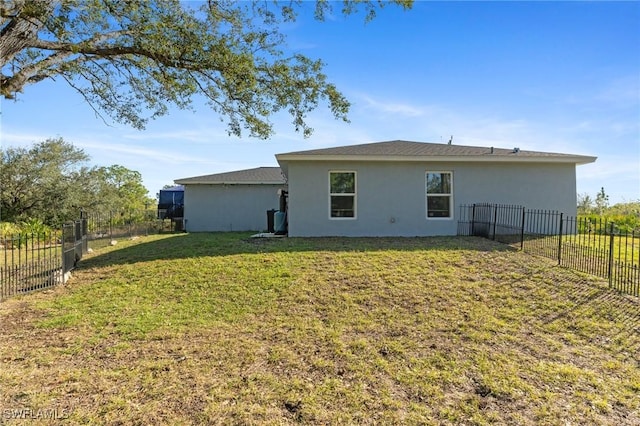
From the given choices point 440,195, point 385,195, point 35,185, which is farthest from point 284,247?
point 35,185

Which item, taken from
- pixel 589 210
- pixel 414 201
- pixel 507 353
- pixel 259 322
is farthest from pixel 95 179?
pixel 589 210

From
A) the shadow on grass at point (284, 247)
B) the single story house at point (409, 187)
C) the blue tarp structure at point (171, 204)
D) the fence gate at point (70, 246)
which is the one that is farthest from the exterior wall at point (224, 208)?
the fence gate at point (70, 246)

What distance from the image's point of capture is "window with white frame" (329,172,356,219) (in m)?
11.2

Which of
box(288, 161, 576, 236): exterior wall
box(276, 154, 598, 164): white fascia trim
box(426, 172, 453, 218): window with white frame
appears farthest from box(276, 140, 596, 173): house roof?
box(426, 172, 453, 218): window with white frame

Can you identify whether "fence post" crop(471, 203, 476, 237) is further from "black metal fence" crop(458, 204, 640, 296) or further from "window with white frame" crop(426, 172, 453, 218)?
"window with white frame" crop(426, 172, 453, 218)

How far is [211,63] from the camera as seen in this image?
7.12 m

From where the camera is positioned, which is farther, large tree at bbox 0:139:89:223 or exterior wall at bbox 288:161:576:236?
large tree at bbox 0:139:89:223

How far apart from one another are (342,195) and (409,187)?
2.20m

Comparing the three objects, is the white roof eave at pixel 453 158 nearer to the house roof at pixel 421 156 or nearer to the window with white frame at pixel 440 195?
the house roof at pixel 421 156

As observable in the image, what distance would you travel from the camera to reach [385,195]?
36.8 feet

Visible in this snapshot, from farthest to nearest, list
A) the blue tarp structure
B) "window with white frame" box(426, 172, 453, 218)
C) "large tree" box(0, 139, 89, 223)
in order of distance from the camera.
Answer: the blue tarp structure < "large tree" box(0, 139, 89, 223) < "window with white frame" box(426, 172, 453, 218)

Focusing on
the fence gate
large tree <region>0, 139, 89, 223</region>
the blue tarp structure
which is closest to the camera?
the fence gate

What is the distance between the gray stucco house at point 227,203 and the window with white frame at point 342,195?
668cm

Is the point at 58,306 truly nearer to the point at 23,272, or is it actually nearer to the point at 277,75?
the point at 23,272
